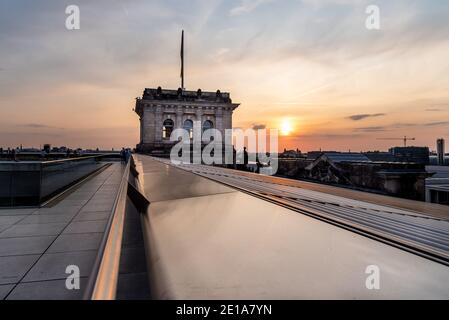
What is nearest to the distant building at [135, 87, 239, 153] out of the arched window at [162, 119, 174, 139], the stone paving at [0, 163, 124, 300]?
the arched window at [162, 119, 174, 139]

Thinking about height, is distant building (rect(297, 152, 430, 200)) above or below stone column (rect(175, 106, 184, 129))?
below

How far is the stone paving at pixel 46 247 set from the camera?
94.6 inches

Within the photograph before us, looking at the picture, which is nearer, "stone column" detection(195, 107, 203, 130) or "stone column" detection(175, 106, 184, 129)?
"stone column" detection(175, 106, 184, 129)

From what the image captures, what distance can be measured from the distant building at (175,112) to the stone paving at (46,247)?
31.8 meters

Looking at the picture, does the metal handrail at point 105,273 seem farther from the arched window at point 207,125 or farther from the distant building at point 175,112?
the arched window at point 207,125

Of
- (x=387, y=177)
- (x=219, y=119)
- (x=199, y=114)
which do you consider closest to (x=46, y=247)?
(x=387, y=177)

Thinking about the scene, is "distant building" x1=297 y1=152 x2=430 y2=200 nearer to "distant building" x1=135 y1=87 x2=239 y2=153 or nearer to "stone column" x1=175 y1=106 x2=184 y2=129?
"distant building" x1=135 y1=87 x2=239 y2=153

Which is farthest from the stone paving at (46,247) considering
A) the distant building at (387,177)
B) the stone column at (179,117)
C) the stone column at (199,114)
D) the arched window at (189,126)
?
the arched window at (189,126)

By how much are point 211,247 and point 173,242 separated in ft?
1.77

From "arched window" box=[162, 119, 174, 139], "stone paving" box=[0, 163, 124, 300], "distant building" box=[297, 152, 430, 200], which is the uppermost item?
"arched window" box=[162, 119, 174, 139]

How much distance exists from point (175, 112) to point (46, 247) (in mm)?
38704

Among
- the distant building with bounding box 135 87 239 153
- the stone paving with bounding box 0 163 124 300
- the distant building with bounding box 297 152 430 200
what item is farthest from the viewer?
the distant building with bounding box 135 87 239 153

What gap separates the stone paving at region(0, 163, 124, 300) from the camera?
2.40m

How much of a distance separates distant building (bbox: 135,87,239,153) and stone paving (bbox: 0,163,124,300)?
31.8m
